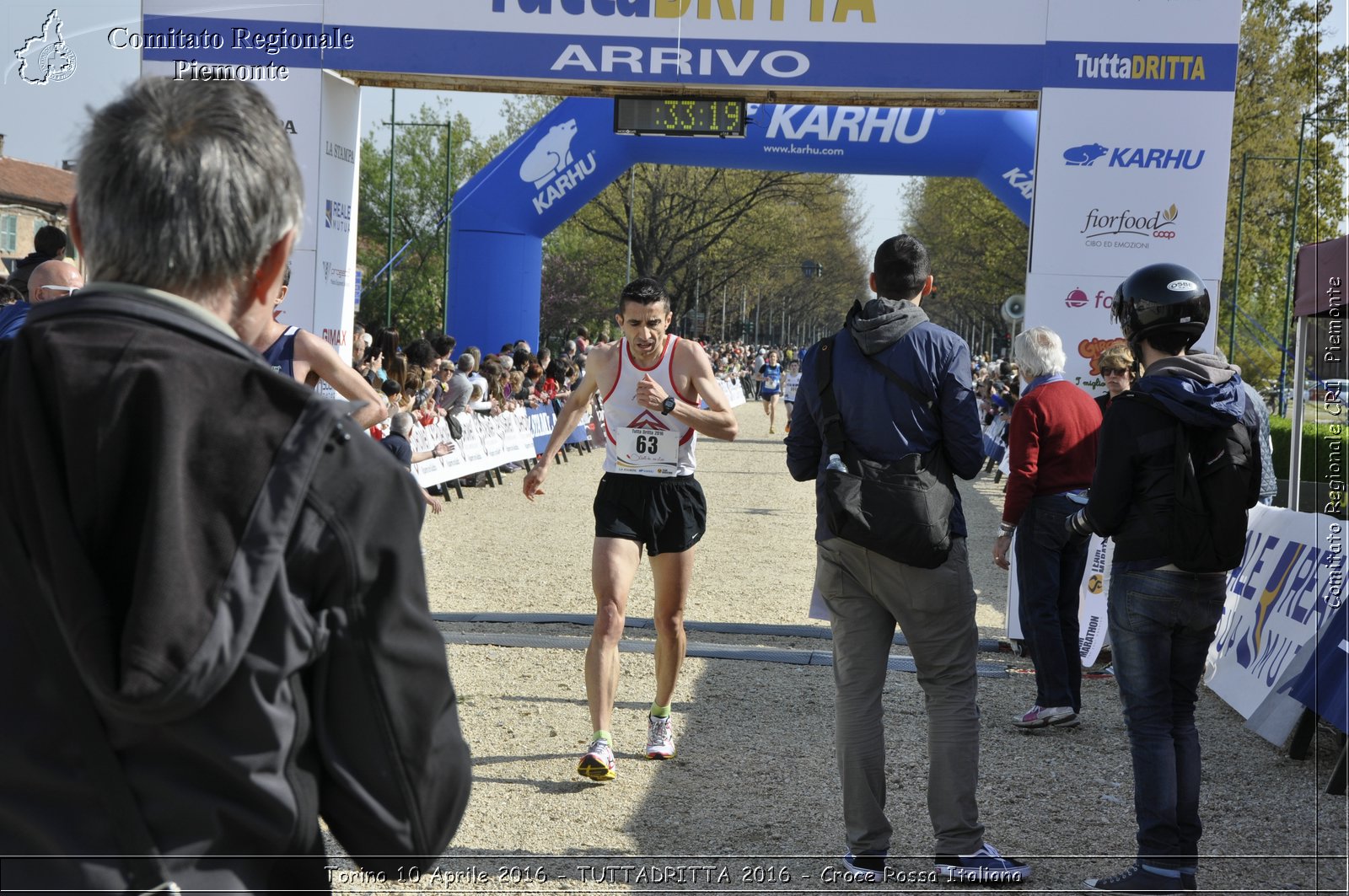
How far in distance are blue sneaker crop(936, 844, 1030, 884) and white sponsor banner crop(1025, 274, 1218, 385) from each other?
4.55 metres

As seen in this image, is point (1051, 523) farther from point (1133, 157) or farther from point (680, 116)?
point (680, 116)

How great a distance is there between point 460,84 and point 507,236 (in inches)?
371

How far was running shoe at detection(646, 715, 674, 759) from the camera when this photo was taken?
5.65m

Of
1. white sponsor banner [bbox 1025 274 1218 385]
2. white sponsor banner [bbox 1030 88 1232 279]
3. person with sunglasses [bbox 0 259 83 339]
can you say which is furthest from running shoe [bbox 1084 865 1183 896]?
white sponsor banner [bbox 1030 88 1232 279]

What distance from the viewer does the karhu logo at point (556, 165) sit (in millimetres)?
16828

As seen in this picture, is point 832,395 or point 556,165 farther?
point 556,165

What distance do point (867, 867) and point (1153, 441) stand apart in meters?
1.74

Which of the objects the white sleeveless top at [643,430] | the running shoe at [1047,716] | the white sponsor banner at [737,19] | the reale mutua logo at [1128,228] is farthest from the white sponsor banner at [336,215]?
the running shoe at [1047,716]

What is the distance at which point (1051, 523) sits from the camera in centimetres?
640

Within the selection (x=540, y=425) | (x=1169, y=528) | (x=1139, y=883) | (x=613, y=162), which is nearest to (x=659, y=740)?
(x=1139, y=883)

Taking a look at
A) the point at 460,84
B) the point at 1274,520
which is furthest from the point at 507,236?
the point at 1274,520

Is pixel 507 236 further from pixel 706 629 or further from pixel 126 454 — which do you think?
pixel 126 454

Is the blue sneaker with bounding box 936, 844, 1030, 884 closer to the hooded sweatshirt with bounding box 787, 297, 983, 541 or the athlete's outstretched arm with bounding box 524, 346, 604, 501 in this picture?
the hooded sweatshirt with bounding box 787, 297, 983, 541

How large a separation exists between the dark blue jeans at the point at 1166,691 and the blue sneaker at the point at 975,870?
0.46 m
